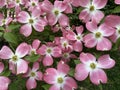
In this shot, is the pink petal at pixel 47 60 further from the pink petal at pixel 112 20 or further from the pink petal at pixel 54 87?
the pink petal at pixel 112 20

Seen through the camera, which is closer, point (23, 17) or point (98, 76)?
point (98, 76)

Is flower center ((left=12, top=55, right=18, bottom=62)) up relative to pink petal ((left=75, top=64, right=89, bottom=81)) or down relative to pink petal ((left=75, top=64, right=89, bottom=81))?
up

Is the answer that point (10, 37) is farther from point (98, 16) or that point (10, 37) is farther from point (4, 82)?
point (98, 16)

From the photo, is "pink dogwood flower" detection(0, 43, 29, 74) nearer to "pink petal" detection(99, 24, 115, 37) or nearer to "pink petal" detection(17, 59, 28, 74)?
"pink petal" detection(17, 59, 28, 74)

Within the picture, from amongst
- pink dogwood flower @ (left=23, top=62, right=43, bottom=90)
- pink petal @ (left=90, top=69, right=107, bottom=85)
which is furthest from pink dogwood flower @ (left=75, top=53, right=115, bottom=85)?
pink dogwood flower @ (left=23, top=62, right=43, bottom=90)

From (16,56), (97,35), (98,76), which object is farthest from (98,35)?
(16,56)

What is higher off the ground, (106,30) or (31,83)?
(106,30)
